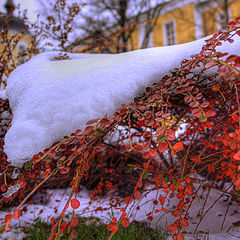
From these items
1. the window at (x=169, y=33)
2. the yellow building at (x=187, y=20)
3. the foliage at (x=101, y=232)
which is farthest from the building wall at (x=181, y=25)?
the foliage at (x=101, y=232)

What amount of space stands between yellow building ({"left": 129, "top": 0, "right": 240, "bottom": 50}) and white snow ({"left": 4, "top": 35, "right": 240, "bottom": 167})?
22.5ft

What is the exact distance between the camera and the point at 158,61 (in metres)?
1.08

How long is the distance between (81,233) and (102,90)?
1038 mm

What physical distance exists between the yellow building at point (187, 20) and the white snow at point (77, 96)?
22.5 feet

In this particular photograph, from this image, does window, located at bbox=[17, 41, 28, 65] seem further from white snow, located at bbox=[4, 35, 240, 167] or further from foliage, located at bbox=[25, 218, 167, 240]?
foliage, located at bbox=[25, 218, 167, 240]

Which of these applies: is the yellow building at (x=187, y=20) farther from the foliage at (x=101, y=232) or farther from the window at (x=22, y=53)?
the foliage at (x=101, y=232)

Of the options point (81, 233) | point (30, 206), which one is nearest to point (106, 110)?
point (81, 233)

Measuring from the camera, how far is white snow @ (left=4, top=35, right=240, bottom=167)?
0.99 metres

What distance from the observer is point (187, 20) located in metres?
9.61

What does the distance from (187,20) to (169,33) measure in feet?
12.6

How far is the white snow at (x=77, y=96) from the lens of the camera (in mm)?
991

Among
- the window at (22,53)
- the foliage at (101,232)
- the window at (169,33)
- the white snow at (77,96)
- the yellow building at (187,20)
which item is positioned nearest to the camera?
the white snow at (77,96)

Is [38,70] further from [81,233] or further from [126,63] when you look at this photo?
[81,233]

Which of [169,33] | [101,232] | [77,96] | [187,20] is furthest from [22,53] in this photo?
[169,33]
